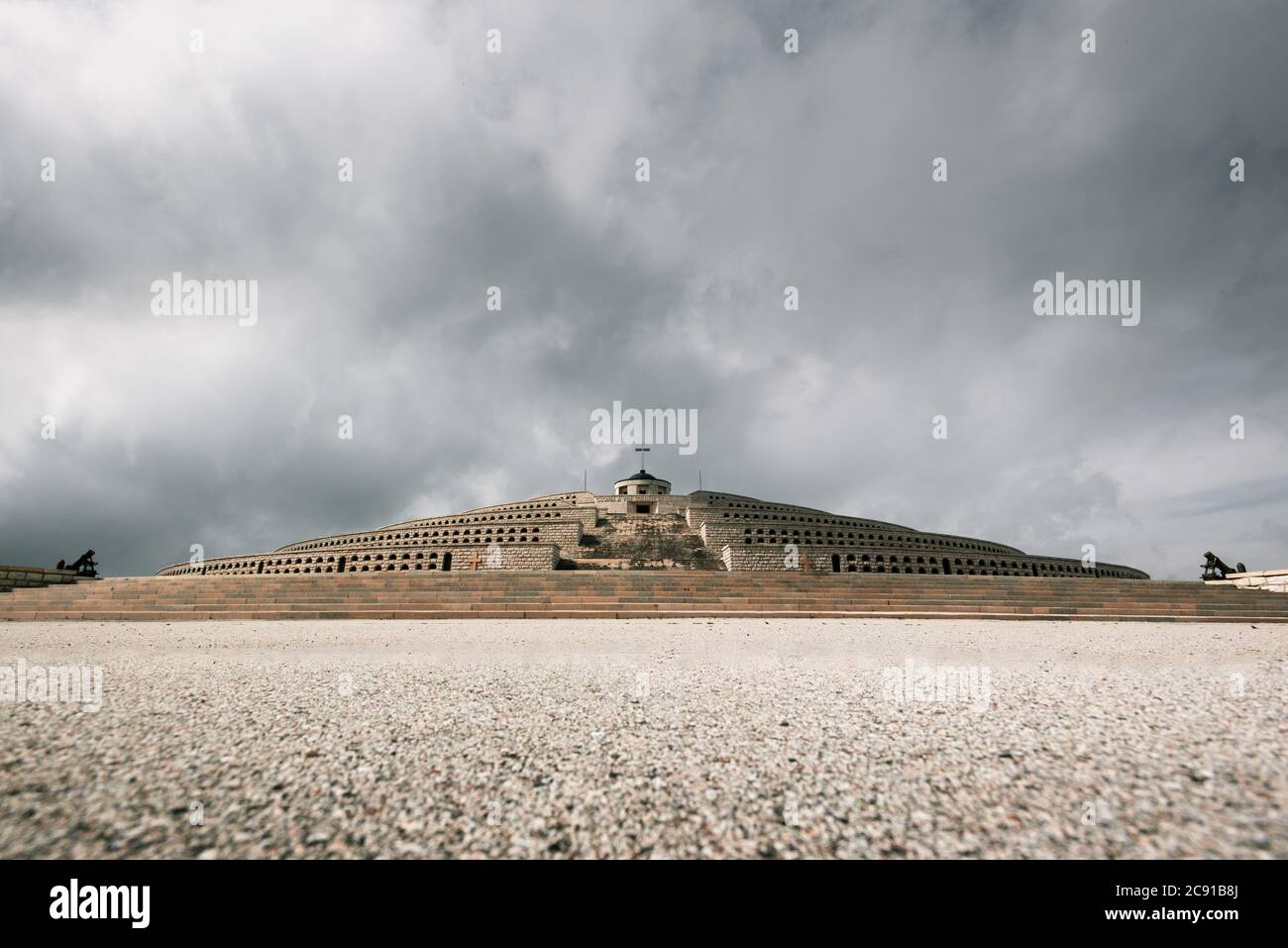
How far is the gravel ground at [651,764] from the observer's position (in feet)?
7.09

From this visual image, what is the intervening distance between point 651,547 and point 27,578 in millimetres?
29097

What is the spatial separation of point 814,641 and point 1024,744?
263 inches

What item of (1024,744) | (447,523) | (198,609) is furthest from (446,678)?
(447,523)

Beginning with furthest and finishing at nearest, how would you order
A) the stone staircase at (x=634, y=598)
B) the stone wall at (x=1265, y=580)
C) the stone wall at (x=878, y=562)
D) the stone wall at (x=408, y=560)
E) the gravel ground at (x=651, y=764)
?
the stone wall at (x=408, y=560), the stone wall at (x=878, y=562), the stone wall at (x=1265, y=580), the stone staircase at (x=634, y=598), the gravel ground at (x=651, y=764)

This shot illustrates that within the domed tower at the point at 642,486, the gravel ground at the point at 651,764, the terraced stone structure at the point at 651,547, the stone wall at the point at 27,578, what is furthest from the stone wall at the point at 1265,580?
the stone wall at the point at 27,578

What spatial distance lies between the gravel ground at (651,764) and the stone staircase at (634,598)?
29.9 feet

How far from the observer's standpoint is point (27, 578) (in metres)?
19.5

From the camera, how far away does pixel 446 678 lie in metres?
5.69

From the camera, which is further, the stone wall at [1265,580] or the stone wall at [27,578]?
the stone wall at [1265,580]

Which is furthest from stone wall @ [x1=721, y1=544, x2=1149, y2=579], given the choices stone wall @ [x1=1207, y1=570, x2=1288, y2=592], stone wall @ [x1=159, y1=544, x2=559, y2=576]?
stone wall @ [x1=159, y1=544, x2=559, y2=576]

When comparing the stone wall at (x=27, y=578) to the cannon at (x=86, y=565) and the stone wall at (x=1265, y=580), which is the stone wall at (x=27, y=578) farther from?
the stone wall at (x=1265, y=580)

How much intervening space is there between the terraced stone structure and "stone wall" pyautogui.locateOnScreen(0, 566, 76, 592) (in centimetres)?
1220

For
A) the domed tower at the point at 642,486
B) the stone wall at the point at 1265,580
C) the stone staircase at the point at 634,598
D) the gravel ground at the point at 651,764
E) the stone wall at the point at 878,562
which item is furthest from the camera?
the domed tower at the point at 642,486

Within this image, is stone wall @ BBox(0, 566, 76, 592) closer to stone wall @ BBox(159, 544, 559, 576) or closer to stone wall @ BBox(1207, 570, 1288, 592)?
stone wall @ BBox(159, 544, 559, 576)
